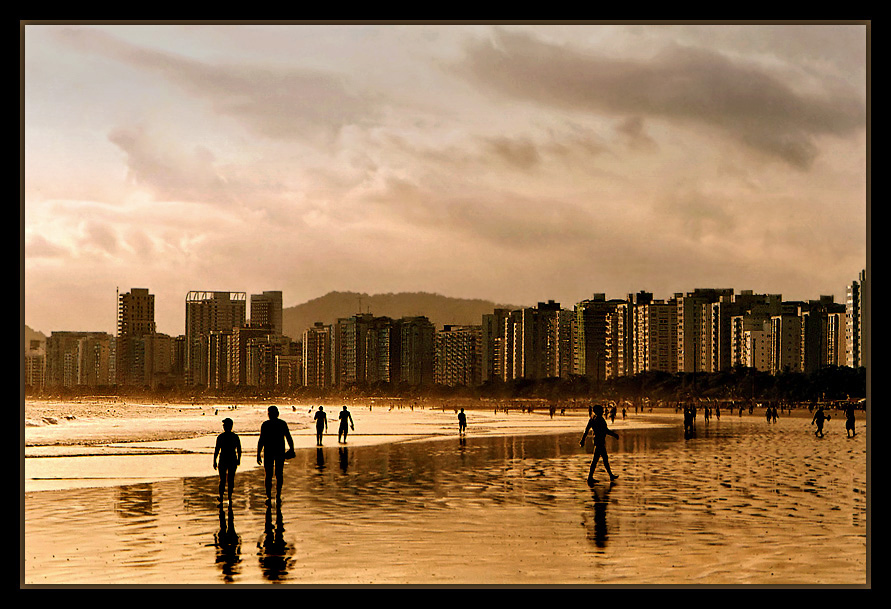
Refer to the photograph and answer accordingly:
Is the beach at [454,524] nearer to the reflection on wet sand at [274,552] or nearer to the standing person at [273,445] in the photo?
the reflection on wet sand at [274,552]

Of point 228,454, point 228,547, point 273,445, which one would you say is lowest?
point 228,547

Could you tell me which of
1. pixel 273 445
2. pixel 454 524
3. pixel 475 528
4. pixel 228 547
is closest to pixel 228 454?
pixel 273 445

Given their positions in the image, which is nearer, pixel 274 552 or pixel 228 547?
pixel 274 552

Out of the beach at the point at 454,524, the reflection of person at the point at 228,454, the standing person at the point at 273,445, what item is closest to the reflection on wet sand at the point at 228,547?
the beach at the point at 454,524

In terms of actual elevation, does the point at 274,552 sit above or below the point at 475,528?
above

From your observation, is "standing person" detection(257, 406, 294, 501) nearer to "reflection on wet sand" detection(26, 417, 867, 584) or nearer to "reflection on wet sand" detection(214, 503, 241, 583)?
"reflection on wet sand" detection(26, 417, 867, 584)

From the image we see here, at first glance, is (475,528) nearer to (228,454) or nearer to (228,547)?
(228,547)
